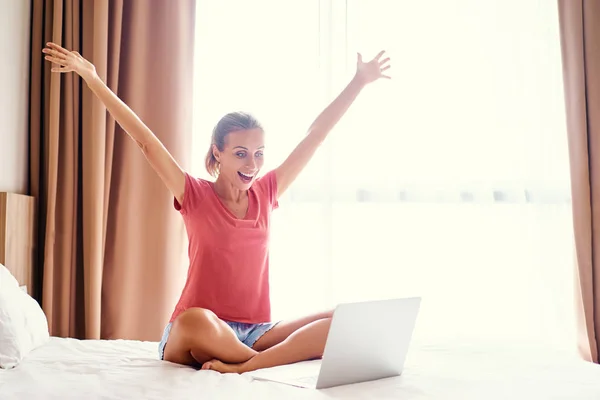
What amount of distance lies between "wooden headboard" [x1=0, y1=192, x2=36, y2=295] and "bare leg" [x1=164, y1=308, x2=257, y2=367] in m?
0.91

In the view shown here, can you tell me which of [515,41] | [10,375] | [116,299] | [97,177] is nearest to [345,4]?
[515,41]

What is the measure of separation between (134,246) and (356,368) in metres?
1.52

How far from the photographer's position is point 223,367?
146 cm

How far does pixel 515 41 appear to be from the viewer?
2.82 metres

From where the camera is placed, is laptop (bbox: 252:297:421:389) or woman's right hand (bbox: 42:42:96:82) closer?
laptop (bbox: 252:297:421:389)

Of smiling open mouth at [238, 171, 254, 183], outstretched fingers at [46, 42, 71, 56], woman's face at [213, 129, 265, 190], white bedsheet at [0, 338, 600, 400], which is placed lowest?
white bedsheet at [0, 338, 600, 400]

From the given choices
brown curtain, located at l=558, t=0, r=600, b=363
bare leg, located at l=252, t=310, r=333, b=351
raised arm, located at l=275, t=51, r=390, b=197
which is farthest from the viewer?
brown curtain, located at l=558, t=0, r=600, b=363

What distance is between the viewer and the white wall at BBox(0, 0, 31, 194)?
7.32 ft

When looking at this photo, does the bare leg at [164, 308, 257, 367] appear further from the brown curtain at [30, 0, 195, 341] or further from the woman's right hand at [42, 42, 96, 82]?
the brown curtain at [30, 0, 195, 341]

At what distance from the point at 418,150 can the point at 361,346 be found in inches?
64.1

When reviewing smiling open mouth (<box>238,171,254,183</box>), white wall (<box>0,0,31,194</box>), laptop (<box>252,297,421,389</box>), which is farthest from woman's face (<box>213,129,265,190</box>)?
white wall (<box>0,0,31,194</box>)

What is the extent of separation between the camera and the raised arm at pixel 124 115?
1712 mm

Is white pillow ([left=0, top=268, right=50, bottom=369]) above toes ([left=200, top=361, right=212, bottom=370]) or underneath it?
above

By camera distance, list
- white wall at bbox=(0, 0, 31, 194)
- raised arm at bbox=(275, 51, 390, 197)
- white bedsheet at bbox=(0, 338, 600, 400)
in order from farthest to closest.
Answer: white wall at bbox=(0, 0, 31, 194) → raised arm at bbox=(275, 51, 390, 197) → white bedsheet at bbox=(0, 338, 600, 400)
